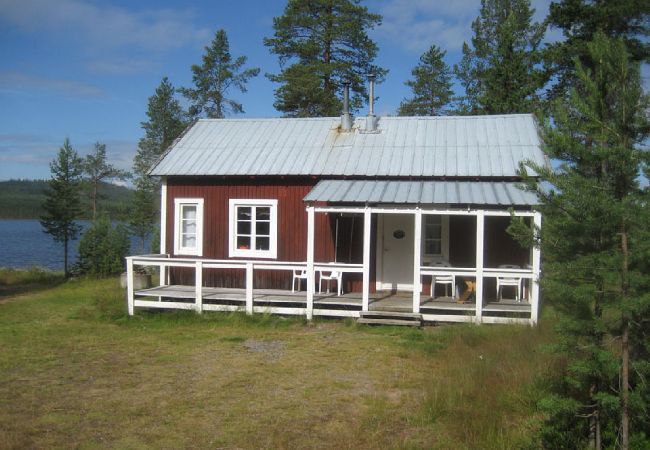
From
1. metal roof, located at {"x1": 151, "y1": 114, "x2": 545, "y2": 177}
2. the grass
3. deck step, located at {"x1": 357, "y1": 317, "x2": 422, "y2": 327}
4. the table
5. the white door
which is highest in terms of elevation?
metal roof, located at {"x1": 151, "y1": 114, "x2": 545, "y2": 177}

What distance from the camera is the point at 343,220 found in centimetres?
1407

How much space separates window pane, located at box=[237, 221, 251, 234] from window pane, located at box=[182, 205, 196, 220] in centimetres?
128

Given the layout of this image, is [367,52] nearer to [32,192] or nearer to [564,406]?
[564,406]

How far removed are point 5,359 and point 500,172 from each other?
33.7 ft

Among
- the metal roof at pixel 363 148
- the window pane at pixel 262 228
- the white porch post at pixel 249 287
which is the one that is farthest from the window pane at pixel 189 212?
the white porch post at pixel 249 287

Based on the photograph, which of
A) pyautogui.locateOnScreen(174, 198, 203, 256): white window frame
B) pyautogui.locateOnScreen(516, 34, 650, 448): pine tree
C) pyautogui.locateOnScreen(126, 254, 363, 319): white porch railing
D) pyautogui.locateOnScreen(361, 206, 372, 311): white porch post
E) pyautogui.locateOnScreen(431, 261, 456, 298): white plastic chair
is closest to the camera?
pyautogui.locateOnScreen(516, 34, 650, 448): pine tree

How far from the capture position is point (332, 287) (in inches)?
554

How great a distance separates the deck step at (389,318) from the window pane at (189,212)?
5.68 m

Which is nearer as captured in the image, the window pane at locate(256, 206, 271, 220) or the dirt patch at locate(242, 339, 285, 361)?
the dirt patch at locate(242, 339, 285, 361)

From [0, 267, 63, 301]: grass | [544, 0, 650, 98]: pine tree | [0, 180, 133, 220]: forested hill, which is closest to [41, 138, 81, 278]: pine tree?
[0, 267, 63, 301]: grass

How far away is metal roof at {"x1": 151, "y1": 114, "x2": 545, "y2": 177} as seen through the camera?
13383 mm

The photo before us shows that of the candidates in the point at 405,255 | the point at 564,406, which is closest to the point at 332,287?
the point at 405,255

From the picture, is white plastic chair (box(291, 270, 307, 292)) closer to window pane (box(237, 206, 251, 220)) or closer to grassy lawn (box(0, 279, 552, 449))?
grassy lawn (box(0, 279, 552, 449))

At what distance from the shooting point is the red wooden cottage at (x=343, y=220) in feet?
40.1
